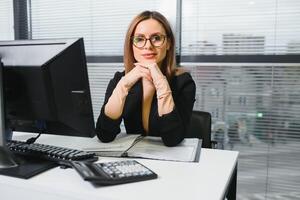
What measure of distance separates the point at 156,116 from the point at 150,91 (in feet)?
0.40

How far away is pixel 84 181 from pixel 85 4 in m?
2.18

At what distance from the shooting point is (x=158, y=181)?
2.82ft

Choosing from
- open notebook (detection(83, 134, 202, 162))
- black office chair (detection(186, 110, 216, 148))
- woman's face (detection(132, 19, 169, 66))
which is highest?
woman's face (detection(132, 19, 169, 66))

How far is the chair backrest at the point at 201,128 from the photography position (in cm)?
163

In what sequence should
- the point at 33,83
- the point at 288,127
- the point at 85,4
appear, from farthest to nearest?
the point at 85,4
the point at 288,127
the point at 33,83

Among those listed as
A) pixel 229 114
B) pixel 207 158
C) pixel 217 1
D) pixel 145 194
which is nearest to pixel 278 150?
pixel 229 114

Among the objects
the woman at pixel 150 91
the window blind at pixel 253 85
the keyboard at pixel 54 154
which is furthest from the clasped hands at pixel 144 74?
the window blind at pixel 253 85

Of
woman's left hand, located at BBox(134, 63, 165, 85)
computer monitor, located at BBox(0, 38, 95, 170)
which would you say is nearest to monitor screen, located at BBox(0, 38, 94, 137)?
computer monitor, located at BBox(0, 38, 95, 170)

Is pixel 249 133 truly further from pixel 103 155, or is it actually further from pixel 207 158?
pixel 103 155

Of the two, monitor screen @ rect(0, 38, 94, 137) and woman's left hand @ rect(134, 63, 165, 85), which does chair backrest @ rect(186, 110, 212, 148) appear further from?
monitor screen @ rect(0, 38, 94, 137)

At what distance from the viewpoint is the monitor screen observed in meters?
0.95

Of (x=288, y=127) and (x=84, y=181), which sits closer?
(x=84, y=181)

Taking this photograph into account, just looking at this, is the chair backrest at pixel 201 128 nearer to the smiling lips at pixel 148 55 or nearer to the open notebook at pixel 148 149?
the open notebook at pixel 148 149

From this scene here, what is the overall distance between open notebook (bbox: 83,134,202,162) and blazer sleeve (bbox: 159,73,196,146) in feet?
0.13
